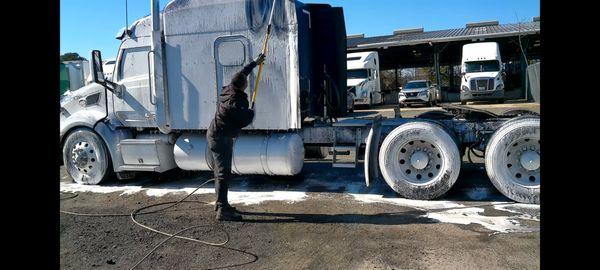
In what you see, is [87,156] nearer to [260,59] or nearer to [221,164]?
[221,164]

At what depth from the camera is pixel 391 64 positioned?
38625mm

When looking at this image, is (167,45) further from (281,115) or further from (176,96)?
(281,115)

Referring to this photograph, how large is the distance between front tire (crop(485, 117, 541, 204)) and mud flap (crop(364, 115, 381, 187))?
1454mm

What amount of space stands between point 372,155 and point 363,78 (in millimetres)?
18388

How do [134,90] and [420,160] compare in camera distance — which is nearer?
[420,160]

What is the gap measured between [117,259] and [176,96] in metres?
3.34

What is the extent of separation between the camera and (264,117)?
266 inches

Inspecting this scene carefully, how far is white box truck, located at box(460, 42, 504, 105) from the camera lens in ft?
78.1

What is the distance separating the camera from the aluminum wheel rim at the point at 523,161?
5582 mm

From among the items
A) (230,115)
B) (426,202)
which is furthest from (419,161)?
(230,115)

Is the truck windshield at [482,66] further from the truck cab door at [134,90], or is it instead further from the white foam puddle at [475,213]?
the truck cab door at [134,90]

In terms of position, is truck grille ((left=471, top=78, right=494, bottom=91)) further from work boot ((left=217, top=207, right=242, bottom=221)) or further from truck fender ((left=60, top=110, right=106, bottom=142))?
work boot ((left=217, top=207, right=242, bottom=221))

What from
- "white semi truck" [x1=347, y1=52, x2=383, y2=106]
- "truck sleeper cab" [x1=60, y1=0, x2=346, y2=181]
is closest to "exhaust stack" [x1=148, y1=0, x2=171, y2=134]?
"truck sleeper cab" [x1=60, y1=0, x2=346, y2=181]

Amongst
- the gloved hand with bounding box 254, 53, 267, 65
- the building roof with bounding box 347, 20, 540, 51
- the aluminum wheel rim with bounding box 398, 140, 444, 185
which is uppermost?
the building roof with bounding box 347, 20, 540, 51
